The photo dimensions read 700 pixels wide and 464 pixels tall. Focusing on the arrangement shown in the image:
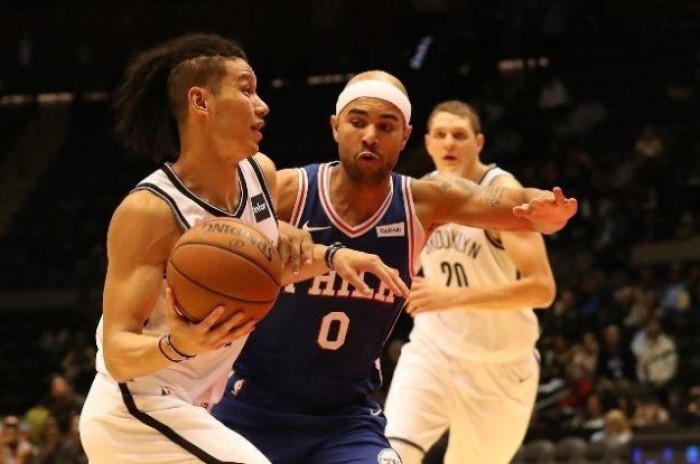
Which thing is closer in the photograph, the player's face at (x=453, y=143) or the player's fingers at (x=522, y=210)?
the player's fingers at (x=522, y=210)

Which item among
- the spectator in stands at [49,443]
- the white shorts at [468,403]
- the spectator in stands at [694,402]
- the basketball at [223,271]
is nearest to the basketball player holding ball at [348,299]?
the basketball at [223,271]

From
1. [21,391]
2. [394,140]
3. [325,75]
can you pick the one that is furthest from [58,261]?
[394,140]

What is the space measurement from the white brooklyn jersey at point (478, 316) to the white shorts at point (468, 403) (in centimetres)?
7

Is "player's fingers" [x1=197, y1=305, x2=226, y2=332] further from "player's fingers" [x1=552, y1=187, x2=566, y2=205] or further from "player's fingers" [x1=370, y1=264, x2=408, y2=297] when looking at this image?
"player's fingers" [x1=552, y1=187, x2=566, y2=205]

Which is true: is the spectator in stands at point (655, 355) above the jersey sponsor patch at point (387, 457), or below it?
below

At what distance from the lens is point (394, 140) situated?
5.07m

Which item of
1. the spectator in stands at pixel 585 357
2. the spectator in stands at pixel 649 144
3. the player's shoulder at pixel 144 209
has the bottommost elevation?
the spectator in stands at pixel 585 357

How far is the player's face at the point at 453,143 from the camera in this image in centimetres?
727

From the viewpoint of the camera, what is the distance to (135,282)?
13.1ft

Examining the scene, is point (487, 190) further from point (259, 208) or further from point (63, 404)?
point (63, 404)

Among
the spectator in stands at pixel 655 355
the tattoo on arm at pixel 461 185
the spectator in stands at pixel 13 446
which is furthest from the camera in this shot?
the spectator in stands at pixel 655 355

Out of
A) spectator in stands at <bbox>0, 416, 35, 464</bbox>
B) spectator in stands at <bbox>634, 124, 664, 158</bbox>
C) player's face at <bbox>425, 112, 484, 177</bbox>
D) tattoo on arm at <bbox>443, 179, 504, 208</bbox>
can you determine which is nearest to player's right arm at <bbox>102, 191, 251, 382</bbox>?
tattoo on arm at <bbox>443, 179, 504, 208</bbox>

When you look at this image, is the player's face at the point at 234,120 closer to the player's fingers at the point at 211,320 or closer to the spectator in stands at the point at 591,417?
the player's fingers at the point at 211,320

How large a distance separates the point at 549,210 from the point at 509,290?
1.97 meters
